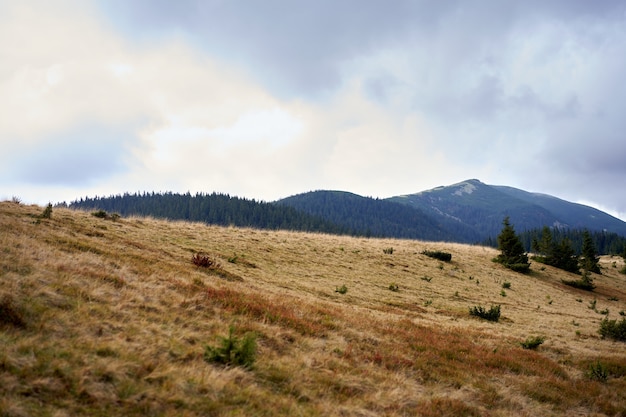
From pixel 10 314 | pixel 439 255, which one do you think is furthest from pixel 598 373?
pixel 439 255

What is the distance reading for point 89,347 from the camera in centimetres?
607

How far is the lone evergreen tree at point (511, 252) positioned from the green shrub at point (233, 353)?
4400 centimetres

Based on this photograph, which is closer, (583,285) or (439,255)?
(439,255)

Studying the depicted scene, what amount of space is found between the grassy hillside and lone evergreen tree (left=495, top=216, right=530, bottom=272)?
77.4ft

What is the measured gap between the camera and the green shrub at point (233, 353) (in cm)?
697

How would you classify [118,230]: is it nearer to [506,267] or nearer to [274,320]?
[274,320]

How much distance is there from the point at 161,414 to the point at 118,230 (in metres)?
19.9

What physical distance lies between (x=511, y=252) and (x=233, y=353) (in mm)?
47408

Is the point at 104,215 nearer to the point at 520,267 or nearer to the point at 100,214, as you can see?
the point at 100,214

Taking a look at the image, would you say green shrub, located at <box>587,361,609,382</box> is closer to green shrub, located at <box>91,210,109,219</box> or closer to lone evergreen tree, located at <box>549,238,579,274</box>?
green shrub, located at <box>91,210,109,219</box>

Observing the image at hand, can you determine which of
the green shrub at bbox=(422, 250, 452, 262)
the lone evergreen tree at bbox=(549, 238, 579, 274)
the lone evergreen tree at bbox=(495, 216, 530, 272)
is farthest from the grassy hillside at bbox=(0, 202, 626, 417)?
the lone evergreen tree at bbox=(549, 238, 579, 274)

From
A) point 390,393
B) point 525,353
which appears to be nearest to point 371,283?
point 525,353

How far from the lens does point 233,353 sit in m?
7.03

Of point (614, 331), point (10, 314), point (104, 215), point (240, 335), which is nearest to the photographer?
point (10, 314)
